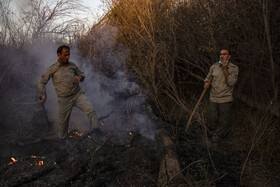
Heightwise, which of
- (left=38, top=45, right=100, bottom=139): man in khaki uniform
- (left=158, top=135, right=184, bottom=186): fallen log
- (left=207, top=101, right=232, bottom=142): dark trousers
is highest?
(left=38, top=45, right=100, bottom=139): man in khaki uniform

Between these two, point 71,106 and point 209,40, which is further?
point 209,40

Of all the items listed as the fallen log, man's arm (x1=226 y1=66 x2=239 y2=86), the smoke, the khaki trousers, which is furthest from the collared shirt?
man's arm (x1=226 y1=66 x2=239 y2=86)

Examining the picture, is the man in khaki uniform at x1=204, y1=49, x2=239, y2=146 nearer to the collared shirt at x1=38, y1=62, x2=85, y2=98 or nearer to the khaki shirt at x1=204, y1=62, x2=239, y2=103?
the khaki shirt at x1=204, y1=62, x2=239, y2=103

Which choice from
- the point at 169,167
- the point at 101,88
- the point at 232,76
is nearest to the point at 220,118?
the point at 232,76

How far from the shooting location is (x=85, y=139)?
15.0 feet

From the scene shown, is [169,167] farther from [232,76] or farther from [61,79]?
[61,79]

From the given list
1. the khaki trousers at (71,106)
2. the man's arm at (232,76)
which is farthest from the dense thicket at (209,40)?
the khaki trousers at (71,106)

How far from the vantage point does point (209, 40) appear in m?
5.79

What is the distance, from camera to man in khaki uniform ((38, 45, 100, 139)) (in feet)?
14.0

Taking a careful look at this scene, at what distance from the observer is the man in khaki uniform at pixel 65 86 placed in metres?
4.26

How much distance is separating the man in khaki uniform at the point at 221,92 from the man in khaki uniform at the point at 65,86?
2.60 m

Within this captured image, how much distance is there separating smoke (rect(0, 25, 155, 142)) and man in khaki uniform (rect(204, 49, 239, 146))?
4.82 ft

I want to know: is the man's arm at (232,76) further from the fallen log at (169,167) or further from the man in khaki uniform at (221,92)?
the fallen log at (169,167)

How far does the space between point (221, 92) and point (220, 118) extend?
0.59 m
